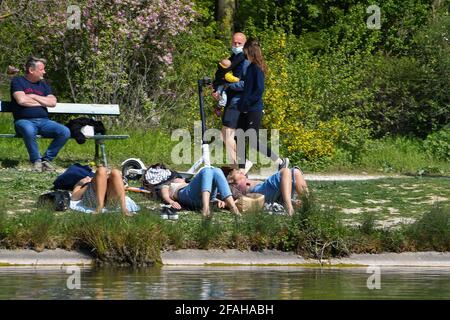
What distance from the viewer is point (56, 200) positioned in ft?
46.1

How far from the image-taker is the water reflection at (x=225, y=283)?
11.1 meters

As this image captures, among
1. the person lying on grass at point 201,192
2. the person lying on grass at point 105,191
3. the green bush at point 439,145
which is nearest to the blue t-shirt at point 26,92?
the person lying on grass at point 201,192

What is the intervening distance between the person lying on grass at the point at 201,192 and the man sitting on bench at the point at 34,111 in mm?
3192

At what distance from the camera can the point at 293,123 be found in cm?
2127

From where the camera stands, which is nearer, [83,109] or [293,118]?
[83,109]

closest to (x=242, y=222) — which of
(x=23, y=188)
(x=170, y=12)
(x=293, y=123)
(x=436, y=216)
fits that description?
(x=436, y=216)

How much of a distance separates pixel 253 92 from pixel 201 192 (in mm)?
3162

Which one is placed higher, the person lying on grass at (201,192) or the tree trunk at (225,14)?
the tree trunk at (225,14)

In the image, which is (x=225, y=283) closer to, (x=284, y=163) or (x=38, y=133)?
(x=284, y=163)

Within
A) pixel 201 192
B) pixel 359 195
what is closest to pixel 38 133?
pixel 201 192

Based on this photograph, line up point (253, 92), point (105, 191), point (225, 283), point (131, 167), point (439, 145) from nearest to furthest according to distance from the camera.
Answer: point (225, 283), point (105, 191), point (131, 167), point (253, 92), point (439, 145)

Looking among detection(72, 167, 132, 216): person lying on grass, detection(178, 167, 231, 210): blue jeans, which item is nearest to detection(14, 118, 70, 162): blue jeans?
detection(178, 167, 231, 210): blue jeans

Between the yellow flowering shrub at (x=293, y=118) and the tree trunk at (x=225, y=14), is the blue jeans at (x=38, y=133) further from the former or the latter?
the tree trunk at (x=225, y=14)
